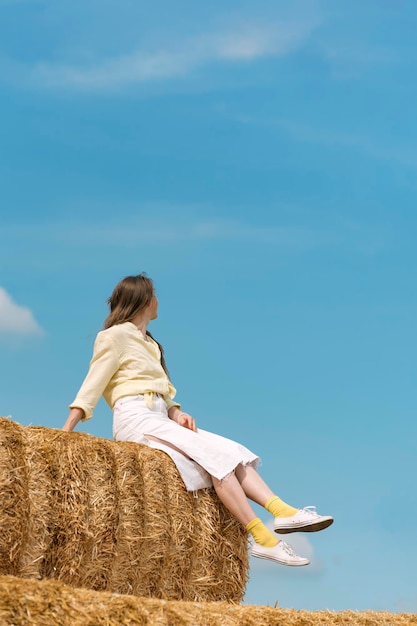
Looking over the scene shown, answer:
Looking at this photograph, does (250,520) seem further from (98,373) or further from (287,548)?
(98,373)

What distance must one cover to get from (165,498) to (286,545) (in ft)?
2.59

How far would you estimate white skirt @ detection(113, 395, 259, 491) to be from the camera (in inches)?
212

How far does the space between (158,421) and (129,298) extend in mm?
904

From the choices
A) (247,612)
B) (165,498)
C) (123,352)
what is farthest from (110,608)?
(123,352)

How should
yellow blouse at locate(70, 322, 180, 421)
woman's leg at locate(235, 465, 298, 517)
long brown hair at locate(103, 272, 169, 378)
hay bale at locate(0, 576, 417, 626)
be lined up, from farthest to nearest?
long brown hair at locate(103, 272, 169, 378) < yellow blouse at locate(70, 322, 180, 421) < woman's leg at locate(235, 465, 298, 517) < hay bale at locate(0, 576, 417, 626)

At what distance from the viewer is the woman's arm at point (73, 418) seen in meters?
5.46

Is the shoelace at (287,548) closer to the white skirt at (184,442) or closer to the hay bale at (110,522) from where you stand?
the hay bale at (110,522)

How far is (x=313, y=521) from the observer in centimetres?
525

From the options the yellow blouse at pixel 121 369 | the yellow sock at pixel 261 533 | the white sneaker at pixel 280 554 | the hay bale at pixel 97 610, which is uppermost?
the yellow blouse at pixel 121 369

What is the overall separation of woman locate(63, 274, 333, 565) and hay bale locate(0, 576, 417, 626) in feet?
3.86

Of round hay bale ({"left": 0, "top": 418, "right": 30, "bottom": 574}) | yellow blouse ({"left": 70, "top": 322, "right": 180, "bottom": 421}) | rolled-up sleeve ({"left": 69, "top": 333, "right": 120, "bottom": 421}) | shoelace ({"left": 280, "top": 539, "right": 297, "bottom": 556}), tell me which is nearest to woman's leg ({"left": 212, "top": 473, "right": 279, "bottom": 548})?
shoelace ({"left": 280, "top": 539, "right": 297, "bottom": 556})

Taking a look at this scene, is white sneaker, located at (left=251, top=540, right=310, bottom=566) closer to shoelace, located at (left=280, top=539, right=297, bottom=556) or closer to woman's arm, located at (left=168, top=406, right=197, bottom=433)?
shoelace, located at (left=280, top=539, right=297, bottom=556)

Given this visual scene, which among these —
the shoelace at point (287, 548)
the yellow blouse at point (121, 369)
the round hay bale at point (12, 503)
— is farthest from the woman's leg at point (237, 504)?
the round hay bale at point (12, 503)

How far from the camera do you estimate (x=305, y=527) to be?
526 centimetres
